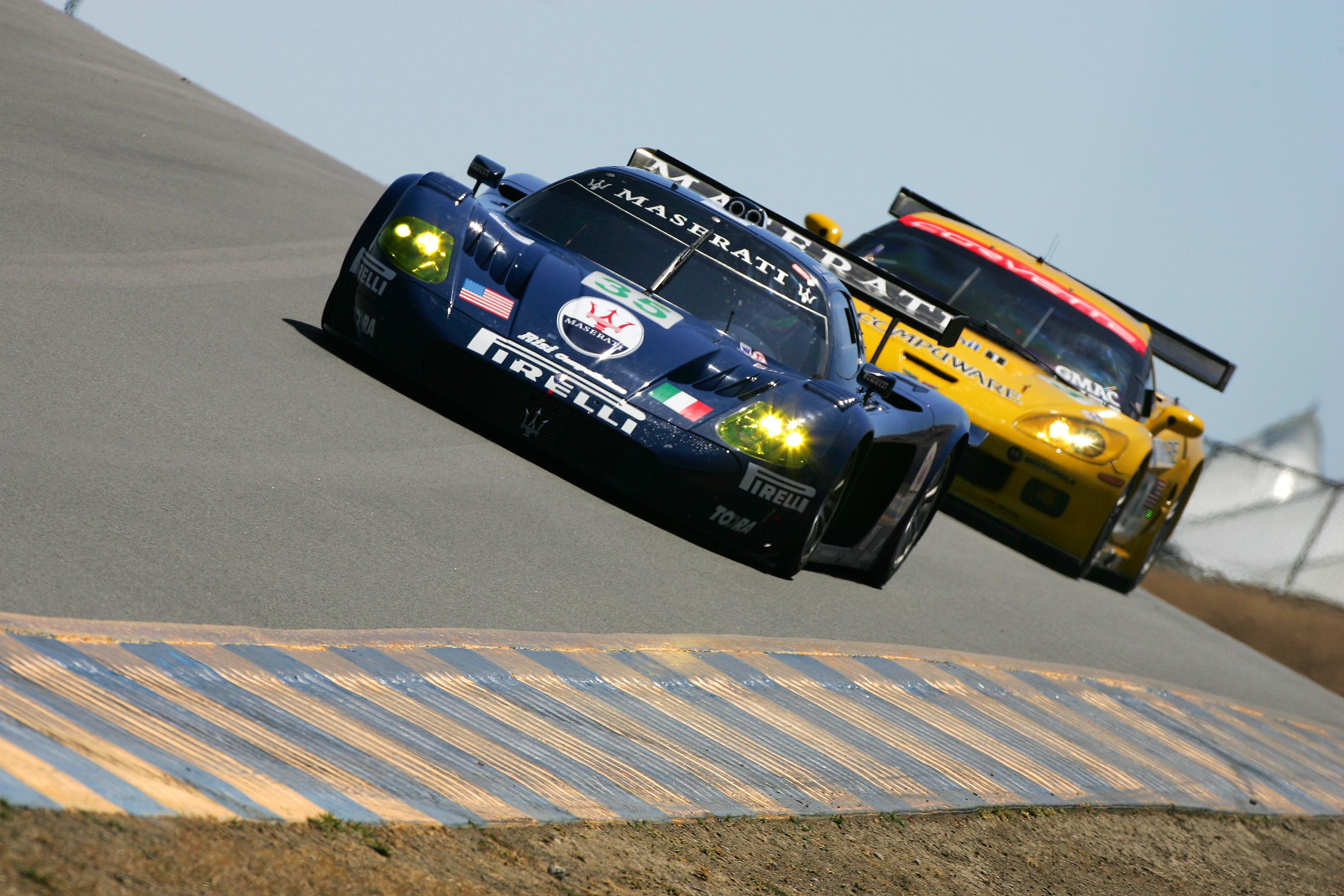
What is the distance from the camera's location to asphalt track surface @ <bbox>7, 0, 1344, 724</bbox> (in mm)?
3891

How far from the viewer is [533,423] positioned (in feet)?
19.1

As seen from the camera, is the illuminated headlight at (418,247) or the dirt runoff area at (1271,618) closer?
the illuminated headlight at (418,247)

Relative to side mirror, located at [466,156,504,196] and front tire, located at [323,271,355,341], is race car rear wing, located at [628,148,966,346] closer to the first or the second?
side mirror, located at [466,156,504,196]

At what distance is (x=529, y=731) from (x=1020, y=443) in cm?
612

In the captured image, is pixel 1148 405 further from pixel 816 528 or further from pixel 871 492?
pixel 816 528

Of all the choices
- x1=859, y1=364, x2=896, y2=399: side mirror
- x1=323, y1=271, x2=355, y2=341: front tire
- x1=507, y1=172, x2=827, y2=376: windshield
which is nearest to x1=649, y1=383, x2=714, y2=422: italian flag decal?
x1=507, y1=172, x2=827, y2=376: windshield

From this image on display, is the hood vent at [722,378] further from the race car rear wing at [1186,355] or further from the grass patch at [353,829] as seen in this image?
the race car rear wing at [1186,355]

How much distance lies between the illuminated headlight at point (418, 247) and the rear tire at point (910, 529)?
226 centimetres

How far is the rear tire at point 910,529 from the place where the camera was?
6934mm

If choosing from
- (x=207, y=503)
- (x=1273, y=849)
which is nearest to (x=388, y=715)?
(x=207, y=503)

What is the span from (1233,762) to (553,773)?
4.35m

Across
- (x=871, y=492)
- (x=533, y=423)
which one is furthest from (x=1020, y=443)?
(x=533, y=423)

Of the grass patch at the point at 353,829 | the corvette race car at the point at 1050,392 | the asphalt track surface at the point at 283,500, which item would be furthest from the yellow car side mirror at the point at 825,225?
the grass patch at the point at 353,829

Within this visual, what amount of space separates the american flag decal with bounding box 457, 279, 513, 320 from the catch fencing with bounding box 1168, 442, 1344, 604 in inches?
496
